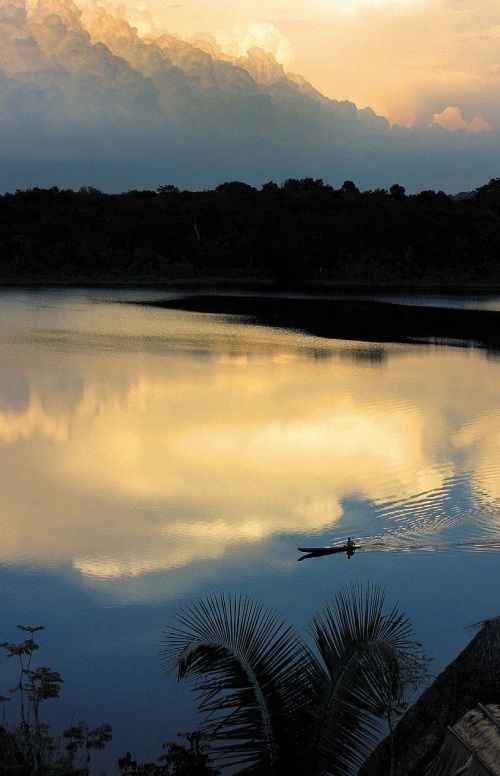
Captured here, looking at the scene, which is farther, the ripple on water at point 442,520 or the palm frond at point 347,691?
the ripple on water at point 442,520

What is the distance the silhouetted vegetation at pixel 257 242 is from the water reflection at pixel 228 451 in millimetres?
40501

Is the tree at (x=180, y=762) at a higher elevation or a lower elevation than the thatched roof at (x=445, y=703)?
lower

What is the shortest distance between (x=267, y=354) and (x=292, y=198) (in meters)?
53.5

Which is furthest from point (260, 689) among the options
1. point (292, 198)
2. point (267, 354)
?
point (292, 198)

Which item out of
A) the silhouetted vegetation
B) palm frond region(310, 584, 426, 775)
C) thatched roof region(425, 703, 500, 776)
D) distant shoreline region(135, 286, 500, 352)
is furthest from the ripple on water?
the silhouetted vegetation

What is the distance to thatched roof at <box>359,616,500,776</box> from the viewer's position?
195 inches

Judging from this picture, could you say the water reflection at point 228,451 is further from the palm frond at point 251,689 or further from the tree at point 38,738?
the palm frond at point 251,689

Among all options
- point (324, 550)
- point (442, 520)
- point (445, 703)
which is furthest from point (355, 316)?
point (445, 703)

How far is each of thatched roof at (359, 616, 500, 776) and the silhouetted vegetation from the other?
203 feet

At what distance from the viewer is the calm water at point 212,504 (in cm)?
814

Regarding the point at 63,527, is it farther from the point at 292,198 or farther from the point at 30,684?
the point at 292,198

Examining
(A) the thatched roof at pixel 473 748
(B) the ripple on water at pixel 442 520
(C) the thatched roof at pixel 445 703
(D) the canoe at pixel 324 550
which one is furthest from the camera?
(B) the ripple on water at pixel 442 520

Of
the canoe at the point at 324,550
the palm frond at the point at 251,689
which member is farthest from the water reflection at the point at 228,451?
the palm frond at the point at 251,689

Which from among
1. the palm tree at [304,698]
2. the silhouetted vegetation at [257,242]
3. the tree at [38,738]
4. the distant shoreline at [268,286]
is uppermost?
the silhouetted vegetation at [257,242]
